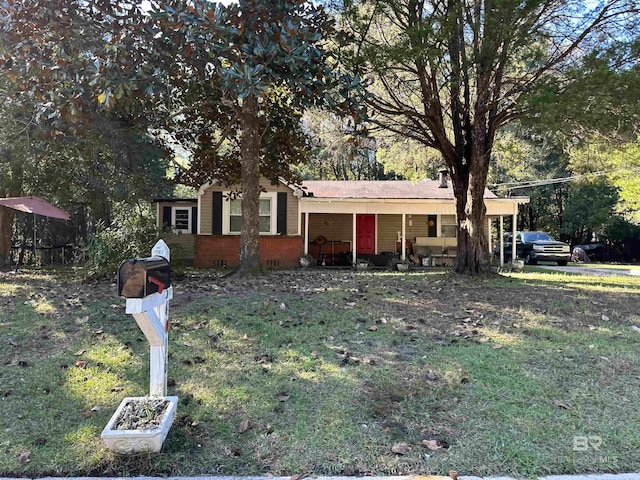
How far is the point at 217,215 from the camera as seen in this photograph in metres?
15.6

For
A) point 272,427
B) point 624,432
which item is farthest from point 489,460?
point 272,427

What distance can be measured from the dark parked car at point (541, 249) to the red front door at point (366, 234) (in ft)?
25.4

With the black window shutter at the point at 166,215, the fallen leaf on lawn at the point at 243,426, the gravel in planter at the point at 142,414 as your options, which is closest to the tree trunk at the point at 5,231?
the black window shutter at the point at 166,215

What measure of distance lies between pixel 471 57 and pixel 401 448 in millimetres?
7559

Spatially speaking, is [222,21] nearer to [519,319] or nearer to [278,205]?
[519,319]

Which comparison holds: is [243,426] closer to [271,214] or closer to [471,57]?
[471,57]

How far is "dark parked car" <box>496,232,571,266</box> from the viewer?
1991 cm

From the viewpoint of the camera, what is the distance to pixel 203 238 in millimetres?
15547

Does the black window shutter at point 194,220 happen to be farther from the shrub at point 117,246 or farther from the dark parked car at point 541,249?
the dark parked car at point 541,249

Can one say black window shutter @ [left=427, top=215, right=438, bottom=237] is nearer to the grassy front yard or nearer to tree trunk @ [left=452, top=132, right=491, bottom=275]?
tree trunk @ [left=452, top=132, right=491, bottom=275]

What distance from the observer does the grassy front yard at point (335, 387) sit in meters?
2.91

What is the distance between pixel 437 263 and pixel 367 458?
1492cm

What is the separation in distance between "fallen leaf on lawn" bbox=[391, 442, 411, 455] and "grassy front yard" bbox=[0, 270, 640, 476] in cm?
1

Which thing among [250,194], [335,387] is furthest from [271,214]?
[335,387]
